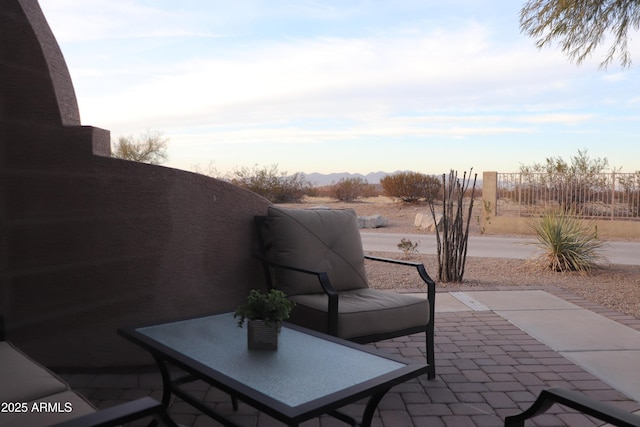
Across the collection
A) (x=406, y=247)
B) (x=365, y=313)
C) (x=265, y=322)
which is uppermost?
(x=265, y=322)

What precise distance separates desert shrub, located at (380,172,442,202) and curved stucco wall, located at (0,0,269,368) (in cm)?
1630

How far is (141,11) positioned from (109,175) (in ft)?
11.0

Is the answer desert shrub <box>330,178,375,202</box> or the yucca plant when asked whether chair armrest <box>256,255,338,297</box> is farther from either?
desert shrub <box>330,178,375,202</box>

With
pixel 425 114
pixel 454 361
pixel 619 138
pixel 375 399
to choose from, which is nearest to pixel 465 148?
pixel 425 114

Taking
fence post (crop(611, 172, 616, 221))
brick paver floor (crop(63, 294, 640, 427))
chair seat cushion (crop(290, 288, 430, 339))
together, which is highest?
fence post (crop(611, 172, 616, 221))

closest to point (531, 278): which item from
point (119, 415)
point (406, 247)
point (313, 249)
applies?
point (406, 247)

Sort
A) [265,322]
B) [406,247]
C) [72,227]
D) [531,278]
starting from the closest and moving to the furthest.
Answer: [265,322]
[72,227]
[531,278]
[406,247]

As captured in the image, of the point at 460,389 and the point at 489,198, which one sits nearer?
the point at 460,389

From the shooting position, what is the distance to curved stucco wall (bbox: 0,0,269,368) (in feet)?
9.95

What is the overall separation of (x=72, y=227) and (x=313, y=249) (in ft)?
4.93

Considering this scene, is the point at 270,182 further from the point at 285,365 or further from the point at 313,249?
the point at 285,365

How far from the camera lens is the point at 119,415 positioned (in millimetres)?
1311

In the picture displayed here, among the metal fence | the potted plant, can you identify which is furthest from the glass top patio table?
the metal fence

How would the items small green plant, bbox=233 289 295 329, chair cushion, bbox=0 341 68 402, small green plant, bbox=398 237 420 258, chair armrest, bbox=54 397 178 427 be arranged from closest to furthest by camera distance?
chair armrest, bbox=54 397 178 427
chair cushion, bbox=0 341 68 402
small green plant, bbox=233 289 295 329
small green plant, bbox=398 237 420 258
